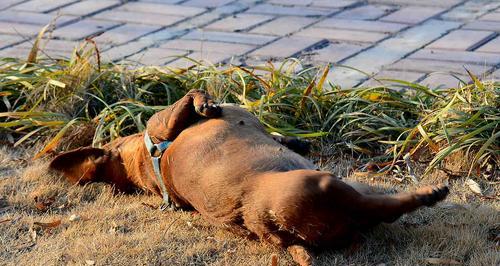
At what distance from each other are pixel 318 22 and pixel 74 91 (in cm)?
219

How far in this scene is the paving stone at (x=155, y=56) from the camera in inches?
247

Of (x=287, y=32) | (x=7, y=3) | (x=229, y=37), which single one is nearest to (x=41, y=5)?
(x=7, y=3)

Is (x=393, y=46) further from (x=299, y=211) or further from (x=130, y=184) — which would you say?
(x=299, y=211)

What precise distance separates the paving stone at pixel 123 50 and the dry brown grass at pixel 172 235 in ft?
6.33

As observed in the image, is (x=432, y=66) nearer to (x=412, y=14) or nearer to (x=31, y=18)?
(x=412, y=14)

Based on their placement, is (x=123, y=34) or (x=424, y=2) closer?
(x=123, y=34)

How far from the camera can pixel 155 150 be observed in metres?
4.21

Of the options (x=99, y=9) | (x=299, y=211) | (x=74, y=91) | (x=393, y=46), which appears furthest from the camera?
(x=99, y=9)

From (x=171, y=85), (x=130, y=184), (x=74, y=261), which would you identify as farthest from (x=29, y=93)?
(x=74, y=261)

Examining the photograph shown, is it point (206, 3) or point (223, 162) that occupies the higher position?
point (223, 162)

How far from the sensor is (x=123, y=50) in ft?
21.4

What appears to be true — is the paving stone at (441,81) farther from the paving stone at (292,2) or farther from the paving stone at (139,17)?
the paving stone at (139,17)

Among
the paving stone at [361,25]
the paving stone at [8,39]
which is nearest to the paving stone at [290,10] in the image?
the paving stone at [361,25]

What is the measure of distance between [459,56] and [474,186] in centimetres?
188
